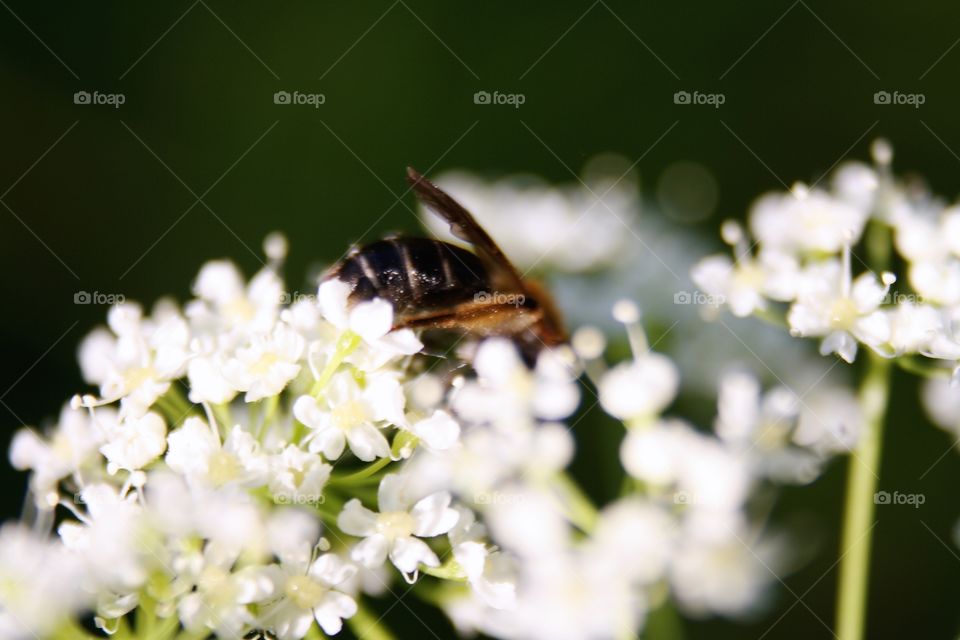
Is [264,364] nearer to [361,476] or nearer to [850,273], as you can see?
[361,476]

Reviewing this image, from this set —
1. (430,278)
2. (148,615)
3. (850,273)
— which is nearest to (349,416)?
(430,278)

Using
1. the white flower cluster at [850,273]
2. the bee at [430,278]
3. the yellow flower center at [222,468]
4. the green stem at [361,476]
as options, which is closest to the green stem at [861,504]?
the white flower cluster at [850,273]

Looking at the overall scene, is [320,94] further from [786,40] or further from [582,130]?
[786,40]

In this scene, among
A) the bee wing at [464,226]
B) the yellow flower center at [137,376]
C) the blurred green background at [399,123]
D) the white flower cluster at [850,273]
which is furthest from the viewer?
the blurred green background at [399,123]

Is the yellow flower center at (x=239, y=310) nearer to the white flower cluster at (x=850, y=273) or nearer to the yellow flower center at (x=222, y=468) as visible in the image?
the yellow flower center at (x=222, y=468)

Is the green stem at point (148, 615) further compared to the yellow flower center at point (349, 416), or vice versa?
the yellow flower center at point (349, 416)

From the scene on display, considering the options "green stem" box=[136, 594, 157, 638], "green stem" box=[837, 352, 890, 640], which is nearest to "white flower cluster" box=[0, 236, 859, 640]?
"green stem" box=[136, 594, 157, 638]

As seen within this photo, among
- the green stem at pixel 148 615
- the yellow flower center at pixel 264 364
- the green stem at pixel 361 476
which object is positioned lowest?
the green stem at pixel 148 615

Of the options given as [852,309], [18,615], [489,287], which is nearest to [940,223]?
[852,309]
